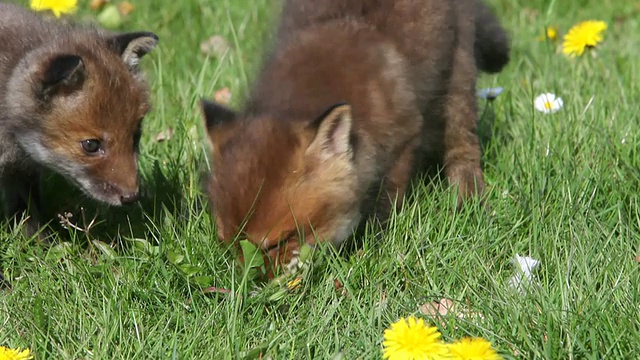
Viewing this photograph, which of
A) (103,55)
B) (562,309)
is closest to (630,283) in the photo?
(562,309)

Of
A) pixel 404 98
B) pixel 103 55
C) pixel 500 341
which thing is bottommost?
pixel 500 341

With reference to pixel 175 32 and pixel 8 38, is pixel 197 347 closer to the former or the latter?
pixel 8 38

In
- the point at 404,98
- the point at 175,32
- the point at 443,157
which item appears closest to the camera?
Answer: the point at 404,98

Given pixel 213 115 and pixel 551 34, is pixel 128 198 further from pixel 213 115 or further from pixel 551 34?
pixel 551 34

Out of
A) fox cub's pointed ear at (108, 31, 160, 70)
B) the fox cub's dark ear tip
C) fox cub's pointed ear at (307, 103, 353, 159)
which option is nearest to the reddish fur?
fox cub's pointed ear at (108, 31, 160, 70)

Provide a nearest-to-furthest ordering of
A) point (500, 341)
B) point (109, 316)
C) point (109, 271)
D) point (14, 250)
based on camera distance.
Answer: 1. point (500, 341)
2. point (109, 316)
3. point (109, 271)
4. point (14, 250)

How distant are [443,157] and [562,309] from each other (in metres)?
2.06

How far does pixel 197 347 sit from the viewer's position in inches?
138

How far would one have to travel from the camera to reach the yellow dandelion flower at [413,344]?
3070mm

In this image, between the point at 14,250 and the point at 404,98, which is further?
the point at 404,98

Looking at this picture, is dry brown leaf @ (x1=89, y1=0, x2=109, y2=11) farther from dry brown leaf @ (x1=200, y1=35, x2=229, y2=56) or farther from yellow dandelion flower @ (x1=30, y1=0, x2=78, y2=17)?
yellow dandelion flower @ (x1=30, y1=0, x2=78, y2=17)

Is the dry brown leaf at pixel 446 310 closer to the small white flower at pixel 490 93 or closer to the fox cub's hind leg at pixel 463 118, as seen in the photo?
the fox cub's hind leg at pixel 463 118

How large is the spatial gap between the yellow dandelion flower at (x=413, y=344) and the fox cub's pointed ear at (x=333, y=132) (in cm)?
118

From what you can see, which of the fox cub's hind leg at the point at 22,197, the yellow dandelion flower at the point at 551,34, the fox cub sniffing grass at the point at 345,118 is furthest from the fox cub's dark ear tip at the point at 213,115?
the yellow dandelion flower at the point at 551,34
